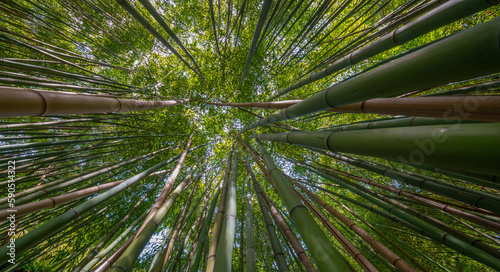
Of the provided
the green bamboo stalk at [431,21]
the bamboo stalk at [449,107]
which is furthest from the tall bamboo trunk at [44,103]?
the green bamboo stalk at [431,21]

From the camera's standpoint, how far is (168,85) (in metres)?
4.28

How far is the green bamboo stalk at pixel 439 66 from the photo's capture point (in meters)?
0.43

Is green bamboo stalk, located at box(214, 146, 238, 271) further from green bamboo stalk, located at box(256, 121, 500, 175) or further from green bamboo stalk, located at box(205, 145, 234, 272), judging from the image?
green bamboo stalk, located at box(256, 121, 500, 175)

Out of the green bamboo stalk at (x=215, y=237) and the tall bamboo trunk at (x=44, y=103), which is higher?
the tall bamboo trunk at (x=44, y=103)

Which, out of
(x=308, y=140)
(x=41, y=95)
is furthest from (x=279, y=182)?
(x=41, y=95)

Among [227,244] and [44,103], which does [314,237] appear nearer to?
[227,244]

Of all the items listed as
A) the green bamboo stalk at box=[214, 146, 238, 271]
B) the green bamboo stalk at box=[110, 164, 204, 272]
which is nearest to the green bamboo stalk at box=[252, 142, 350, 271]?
the green bamboo stalk at box=[214, 146, 238, 271]

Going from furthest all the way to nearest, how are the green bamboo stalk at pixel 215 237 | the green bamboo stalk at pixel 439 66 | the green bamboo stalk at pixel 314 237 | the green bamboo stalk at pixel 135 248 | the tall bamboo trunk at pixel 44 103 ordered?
the green bamboo stalk at pixel 215 237 → the green bamboo stalk at pixel 135 248 → the green bamboo stalk at pixel 314 237 → the tall bamboo trunk at pixel 44 103 → the green bamboo stalk at pixel 439 66

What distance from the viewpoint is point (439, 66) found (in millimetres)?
505

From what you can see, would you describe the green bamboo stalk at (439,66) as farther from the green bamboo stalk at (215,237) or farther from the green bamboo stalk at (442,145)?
the green bamboo stalk at (215,237)

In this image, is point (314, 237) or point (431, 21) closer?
point (314, 237)

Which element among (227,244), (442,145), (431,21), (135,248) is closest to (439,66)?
(442,145)

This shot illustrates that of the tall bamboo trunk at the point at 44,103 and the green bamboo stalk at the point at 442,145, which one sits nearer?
the green bamboo stalk at the point at 442,145

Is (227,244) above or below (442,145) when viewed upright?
below
